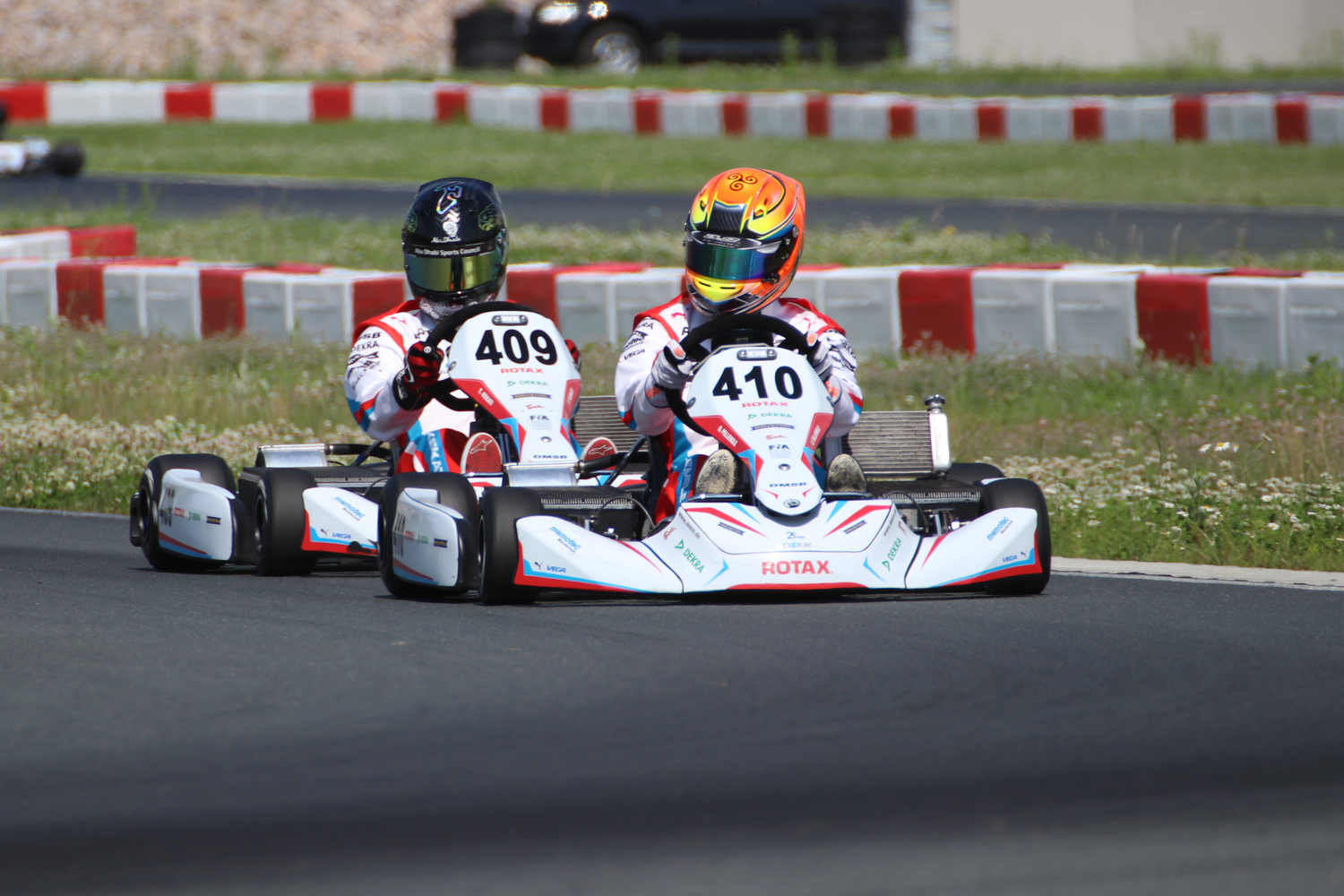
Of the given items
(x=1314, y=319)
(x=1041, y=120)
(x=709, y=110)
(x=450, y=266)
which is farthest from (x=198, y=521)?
(x=709, y=110)

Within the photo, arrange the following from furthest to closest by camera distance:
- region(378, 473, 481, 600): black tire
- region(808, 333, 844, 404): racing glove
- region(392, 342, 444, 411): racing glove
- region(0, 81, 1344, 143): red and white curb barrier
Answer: region(0, 81, 1344, 143): red and white curb barrier → region(392, 342, 444, 411): racing glove → region(808, 333, 844, 404): racing glove → region(378, 473, 481, 600): black tire

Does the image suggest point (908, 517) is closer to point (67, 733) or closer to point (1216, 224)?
point (67, 733)

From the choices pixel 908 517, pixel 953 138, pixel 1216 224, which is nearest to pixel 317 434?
pixel 908 517

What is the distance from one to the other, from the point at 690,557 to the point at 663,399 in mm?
644

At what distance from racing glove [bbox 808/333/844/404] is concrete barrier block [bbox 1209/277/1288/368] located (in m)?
3.90

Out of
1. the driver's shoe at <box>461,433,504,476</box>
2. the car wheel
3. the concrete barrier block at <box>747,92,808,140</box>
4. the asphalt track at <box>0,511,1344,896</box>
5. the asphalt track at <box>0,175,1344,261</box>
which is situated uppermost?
the car wheel

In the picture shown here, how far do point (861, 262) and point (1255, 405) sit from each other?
12.9 ft

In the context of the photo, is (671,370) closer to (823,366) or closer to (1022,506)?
(823,366)

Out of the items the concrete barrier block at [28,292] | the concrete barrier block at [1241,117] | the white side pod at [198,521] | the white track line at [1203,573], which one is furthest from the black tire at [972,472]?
the concrete barrier block at [1241,117]

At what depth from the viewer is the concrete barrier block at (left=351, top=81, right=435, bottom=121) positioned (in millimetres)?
20547

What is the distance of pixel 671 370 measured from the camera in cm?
566

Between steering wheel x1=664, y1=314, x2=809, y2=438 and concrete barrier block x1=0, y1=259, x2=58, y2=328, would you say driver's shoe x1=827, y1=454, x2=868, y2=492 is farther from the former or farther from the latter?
concrete barrier block x1=0, y1=259, x2=58, y2=328

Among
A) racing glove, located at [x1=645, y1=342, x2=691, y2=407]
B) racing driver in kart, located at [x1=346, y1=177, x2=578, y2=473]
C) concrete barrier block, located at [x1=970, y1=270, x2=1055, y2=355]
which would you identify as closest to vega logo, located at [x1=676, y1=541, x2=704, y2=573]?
racing glove, located at [x1=645, y1=342, x2=691, y2=407]

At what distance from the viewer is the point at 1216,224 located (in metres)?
14.0
